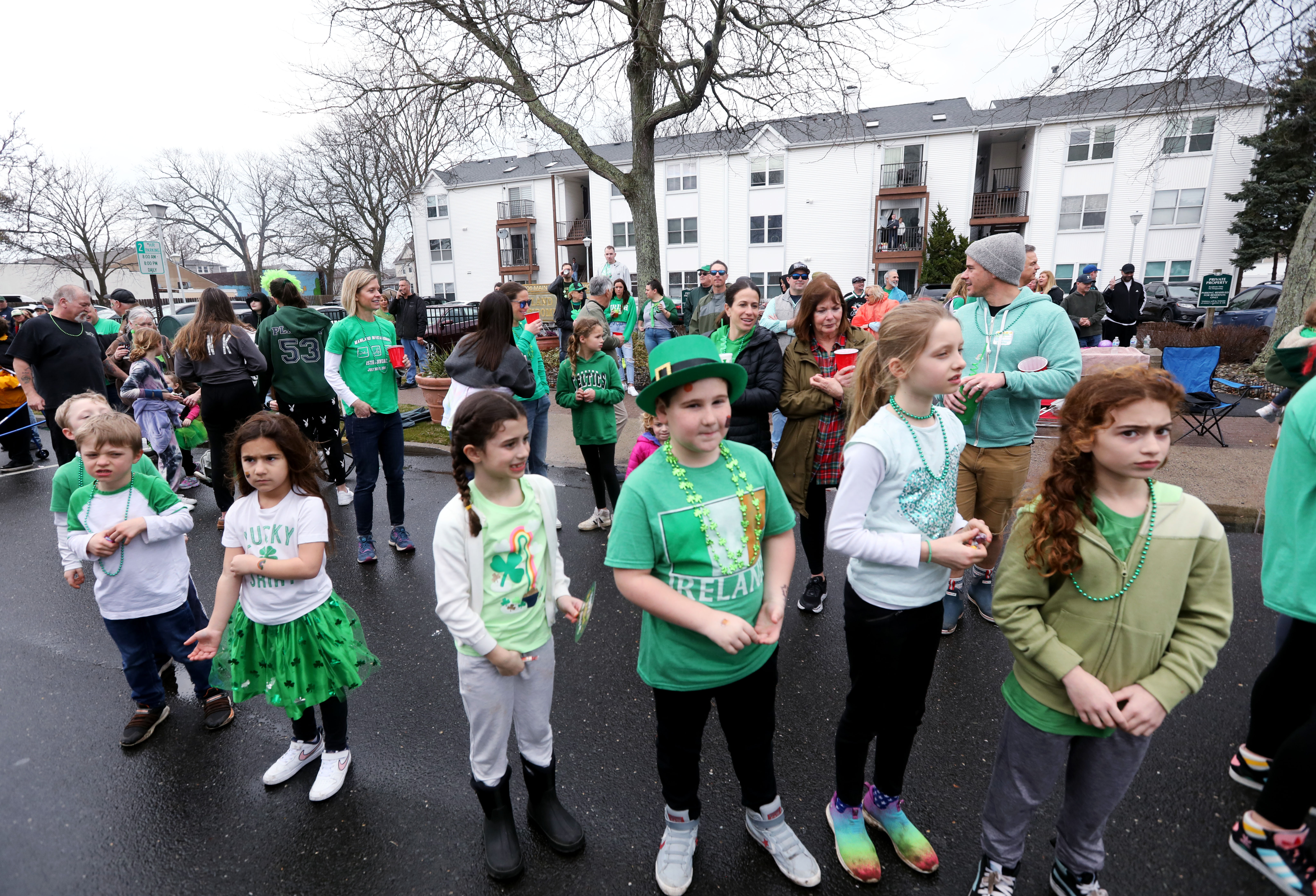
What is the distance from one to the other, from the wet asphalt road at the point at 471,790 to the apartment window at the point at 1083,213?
2983 cm

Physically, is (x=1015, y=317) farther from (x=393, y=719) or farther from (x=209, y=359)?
(x=209, y=359)

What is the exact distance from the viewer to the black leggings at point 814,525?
13.1 ft

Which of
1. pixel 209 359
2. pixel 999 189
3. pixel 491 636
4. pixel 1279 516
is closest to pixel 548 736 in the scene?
pixel 491 636

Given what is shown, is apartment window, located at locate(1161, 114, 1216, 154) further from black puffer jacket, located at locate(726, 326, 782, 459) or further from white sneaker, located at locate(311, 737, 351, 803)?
white sneaker, located at locate(311, 737, 351, 803)

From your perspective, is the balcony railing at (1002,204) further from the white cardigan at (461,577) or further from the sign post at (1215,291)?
the white cardigan at (461,577)

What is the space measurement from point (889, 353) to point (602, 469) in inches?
142

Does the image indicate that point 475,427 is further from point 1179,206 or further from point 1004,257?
point 1179,206

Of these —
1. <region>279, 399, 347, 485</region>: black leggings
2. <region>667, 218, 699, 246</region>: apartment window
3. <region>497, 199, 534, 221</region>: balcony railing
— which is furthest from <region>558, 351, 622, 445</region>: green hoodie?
<region>497, 199, 534, 221</region>: balcony railing

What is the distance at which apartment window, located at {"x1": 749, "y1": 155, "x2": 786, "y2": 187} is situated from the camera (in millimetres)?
30922

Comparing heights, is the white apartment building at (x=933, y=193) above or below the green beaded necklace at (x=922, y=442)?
above

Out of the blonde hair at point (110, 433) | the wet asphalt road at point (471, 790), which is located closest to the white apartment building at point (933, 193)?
the wet asphalt road at point (471, 790)

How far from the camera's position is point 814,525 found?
4.06m

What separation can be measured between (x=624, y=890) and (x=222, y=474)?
5325 millimetres

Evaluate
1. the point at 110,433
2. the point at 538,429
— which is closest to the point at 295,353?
the point at 538,429
